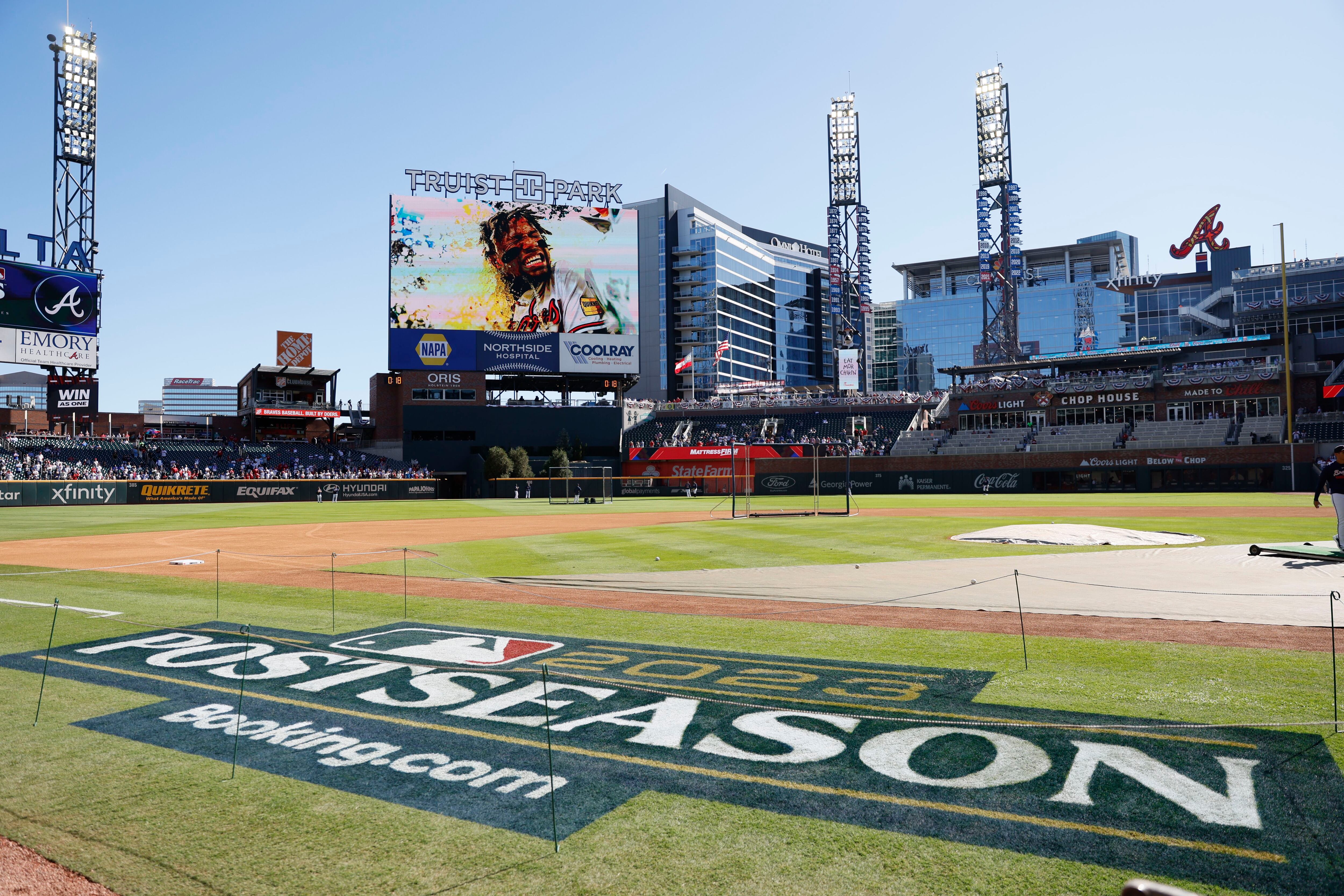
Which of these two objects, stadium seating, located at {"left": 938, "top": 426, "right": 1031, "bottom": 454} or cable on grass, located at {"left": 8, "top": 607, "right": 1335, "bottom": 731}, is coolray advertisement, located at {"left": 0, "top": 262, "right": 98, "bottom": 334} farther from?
stadium seating, located at {"left": 938, "top": 426, "right": 1031, "bottom": 454}

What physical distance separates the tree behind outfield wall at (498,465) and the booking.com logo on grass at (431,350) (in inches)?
373

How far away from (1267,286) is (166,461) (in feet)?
349

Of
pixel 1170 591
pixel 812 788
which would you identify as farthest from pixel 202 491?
pixel 812 788

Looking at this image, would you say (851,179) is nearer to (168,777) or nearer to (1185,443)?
(1185,443)

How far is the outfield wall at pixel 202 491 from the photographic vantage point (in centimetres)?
4947

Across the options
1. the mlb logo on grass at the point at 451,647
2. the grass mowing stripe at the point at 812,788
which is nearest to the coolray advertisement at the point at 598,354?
the mlb logo on grass at the point at 451,647

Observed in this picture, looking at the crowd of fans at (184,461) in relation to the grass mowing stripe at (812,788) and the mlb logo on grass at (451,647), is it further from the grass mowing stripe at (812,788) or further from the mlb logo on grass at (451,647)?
the grass mowing stripe at (812,788)

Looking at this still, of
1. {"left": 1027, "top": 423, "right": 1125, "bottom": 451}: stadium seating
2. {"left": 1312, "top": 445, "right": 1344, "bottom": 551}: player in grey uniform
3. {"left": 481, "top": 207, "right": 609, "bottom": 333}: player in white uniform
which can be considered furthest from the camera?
{"left": 481, "top": 207, "right": 609, "bottom": 333}: player in white uniform

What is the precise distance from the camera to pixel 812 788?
5633 millimetres

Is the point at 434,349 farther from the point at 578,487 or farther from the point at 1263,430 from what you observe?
the point at 1263,430

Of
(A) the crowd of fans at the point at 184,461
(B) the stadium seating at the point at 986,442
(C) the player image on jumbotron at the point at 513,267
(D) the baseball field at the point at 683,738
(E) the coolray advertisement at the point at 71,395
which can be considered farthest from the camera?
(C) the player image on jumbotron at the point at 513,267

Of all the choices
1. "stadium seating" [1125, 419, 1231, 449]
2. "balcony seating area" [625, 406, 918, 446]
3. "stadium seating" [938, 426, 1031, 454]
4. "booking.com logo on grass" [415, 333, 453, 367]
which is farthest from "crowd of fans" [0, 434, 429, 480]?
"stadium seating" [1125, 419, 1231, 449]

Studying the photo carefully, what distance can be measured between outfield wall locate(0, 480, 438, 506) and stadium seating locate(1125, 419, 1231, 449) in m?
57.9

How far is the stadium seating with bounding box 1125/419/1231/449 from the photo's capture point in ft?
194
